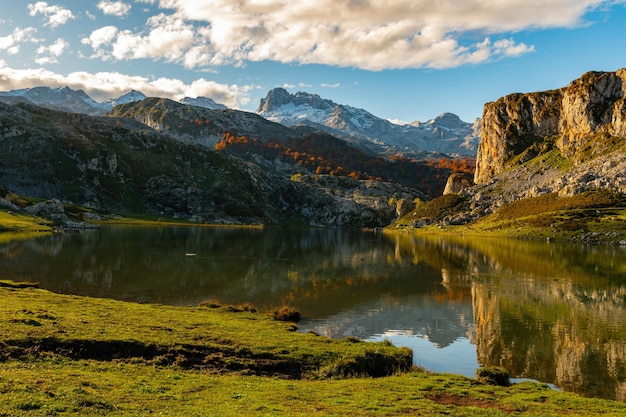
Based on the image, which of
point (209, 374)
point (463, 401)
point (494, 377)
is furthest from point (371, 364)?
point (209, 374)

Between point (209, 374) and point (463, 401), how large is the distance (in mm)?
14725

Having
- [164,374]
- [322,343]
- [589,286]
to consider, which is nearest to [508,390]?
[322,343]

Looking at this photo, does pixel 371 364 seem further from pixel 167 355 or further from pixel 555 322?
pixel 555 322

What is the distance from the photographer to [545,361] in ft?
115

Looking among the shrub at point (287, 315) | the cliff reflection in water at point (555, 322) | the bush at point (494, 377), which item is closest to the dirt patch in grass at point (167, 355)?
the bush at point (494, 377)

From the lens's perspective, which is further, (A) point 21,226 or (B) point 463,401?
(A) point 21,226

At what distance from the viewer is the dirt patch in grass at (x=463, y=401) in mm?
22781

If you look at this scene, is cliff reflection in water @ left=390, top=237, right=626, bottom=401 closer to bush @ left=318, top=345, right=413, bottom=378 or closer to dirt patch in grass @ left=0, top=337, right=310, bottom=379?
bush @ left=318, top=345, right=413, bottom=378

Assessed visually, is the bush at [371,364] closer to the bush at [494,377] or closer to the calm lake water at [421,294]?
the calm lake water at [421,294]

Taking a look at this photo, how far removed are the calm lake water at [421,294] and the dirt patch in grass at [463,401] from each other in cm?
926

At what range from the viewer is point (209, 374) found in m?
26.4

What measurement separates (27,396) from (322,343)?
21194mm

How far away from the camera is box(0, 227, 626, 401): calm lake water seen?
121 feet

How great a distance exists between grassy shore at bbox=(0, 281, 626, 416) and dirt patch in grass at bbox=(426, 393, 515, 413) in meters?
0.06
